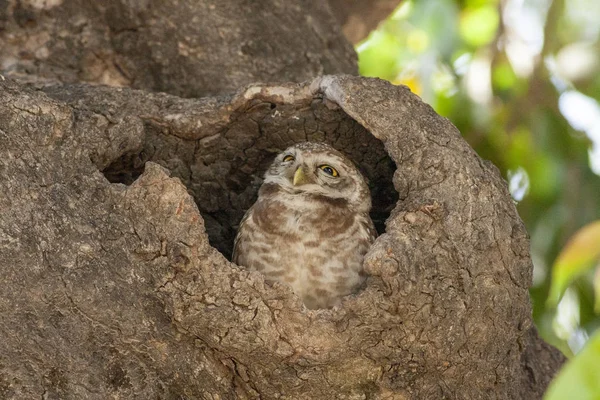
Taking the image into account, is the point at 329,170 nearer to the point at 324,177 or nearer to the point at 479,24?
the point at 324,177

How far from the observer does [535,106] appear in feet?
20.9

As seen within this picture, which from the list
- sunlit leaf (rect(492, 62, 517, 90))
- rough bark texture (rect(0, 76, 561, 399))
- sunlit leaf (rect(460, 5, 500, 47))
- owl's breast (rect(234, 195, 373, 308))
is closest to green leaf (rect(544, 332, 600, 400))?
rough bark texture (rect(0, 76, 561, 399))

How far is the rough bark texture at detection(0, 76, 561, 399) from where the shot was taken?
351 cm

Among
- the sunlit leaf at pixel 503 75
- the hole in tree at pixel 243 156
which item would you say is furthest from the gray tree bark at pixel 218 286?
the sunlit leaf at pixel 503 75

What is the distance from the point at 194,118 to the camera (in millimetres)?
4258

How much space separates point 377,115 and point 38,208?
4.65 feet

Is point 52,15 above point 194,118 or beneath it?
beneath

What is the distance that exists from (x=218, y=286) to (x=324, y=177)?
1141mm

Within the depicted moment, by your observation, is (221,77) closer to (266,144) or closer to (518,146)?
(266,144)

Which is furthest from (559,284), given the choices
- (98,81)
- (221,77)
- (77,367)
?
(98,81)

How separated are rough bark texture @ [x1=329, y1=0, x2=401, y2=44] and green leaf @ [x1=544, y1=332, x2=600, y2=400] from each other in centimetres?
482

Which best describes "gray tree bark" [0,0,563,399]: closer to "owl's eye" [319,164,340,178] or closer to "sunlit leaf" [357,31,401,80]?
"owl's eye" [319,164,340,178]

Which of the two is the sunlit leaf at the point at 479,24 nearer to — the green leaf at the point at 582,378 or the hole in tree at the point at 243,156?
the hole in tree at the point at 243,156

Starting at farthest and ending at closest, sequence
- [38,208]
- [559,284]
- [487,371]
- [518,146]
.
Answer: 1. [518,146]
2. [487,371]
3. [38,208]
4. [559,284]
